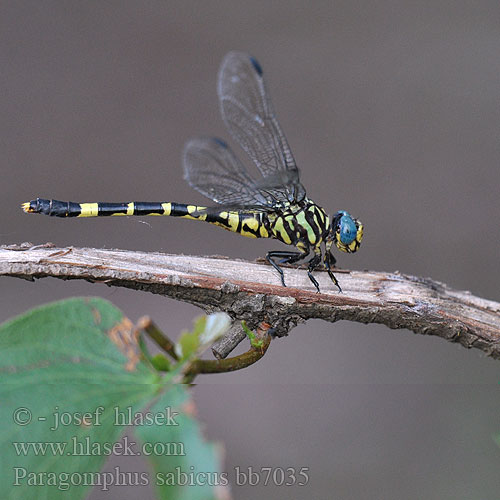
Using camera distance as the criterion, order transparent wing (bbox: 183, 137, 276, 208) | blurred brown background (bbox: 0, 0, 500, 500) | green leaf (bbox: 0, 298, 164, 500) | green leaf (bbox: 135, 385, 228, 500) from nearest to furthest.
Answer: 1. green leaf (bbox: 135, 385, 228, 500)
2. green leaf (bbox: 0, 298, 164, 500)
3. transparent wing (bbox: 183, 137, 276, 208)
4. blurred brown background (bbox: 0, 0, 500, 500)

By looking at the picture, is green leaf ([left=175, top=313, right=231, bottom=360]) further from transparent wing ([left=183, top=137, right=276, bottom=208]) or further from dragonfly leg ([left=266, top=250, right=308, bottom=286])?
transparent wing ([left=183, top=137, right=276, bottom=208])

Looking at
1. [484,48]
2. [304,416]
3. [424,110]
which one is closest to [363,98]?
[424,110]

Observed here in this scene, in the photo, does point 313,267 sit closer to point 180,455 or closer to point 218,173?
point 218,173

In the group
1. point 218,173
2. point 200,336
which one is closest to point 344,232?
point 218,173

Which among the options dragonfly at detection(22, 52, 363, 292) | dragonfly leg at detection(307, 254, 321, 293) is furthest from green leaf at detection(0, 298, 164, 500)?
dragonfly at detection(22, 52, 363, 292)

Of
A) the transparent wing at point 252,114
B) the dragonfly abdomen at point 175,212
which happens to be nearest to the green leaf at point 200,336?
the dragonfly abdomen at point 175,212
